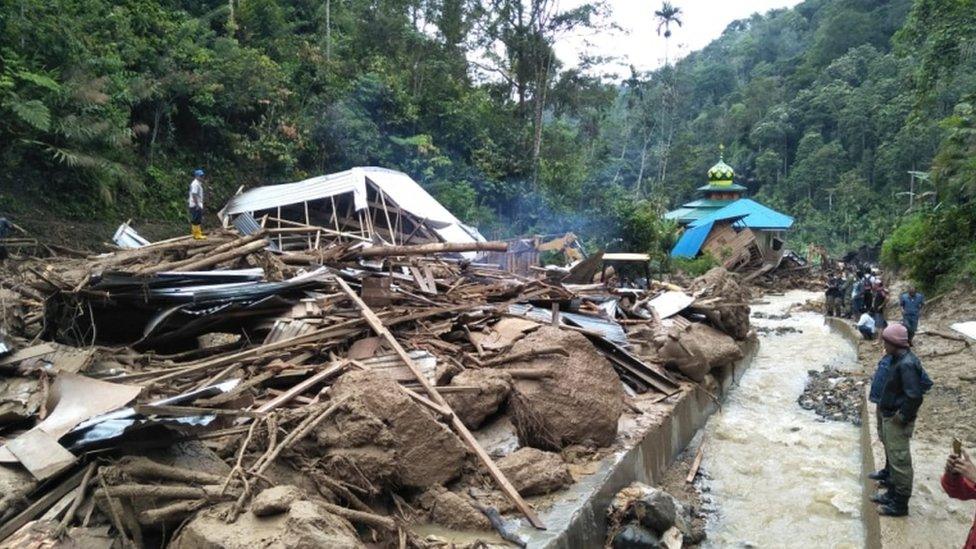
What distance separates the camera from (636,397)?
26.6 ft

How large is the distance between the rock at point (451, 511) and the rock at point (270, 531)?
1.03m

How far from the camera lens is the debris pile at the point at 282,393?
3602 mm

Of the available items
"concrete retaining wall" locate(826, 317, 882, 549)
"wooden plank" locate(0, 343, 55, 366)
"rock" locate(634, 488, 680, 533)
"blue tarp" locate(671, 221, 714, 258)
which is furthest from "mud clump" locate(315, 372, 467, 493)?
"blue tarp" locate(671, 221, 714, 258)

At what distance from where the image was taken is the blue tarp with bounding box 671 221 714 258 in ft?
104

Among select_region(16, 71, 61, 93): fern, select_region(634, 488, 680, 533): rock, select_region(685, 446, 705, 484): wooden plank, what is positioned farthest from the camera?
select_region(16, 71, 61, 93): fern

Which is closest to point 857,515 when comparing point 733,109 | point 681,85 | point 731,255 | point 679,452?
point 679,452

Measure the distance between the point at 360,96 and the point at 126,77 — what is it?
8.16 meters

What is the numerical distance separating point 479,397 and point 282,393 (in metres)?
1.70

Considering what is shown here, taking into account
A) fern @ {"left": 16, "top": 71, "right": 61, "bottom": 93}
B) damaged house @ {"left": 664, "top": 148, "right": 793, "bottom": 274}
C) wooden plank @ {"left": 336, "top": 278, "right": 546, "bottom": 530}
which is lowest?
damaged house @ {"left": 664, "top": 148, "right": 793, "bottom": 274}

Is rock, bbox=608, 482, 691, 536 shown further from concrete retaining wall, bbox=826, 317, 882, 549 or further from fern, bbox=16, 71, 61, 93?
fern, bbox=16, 71, 61, 93

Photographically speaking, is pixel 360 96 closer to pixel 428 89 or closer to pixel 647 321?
pixel 428 89

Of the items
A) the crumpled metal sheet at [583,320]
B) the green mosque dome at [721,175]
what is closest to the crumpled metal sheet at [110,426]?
the crumpled metal sheet at [583,320]

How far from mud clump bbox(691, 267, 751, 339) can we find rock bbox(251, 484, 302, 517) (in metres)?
9.60

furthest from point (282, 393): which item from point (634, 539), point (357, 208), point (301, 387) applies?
point (357, 208)
